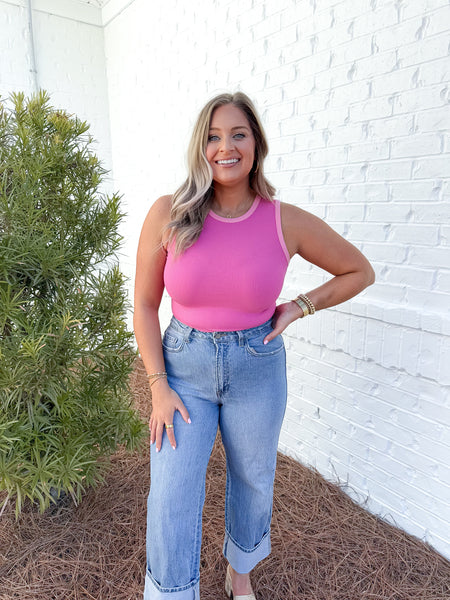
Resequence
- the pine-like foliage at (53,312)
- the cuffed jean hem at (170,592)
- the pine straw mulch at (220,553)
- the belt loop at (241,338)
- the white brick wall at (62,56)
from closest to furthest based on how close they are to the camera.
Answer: the cuffed jean hem at (170,592) → the belt loop at (241,338) → the pine-like foliage at (53,312) → the pine straw mulch at (220,553) → the white brick wall at (62,56)

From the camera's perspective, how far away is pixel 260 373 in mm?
1434

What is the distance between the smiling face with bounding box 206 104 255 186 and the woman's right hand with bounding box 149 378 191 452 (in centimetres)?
70

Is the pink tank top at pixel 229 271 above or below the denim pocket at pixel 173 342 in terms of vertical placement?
above

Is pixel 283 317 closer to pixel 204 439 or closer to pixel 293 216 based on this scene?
pixel 293 216

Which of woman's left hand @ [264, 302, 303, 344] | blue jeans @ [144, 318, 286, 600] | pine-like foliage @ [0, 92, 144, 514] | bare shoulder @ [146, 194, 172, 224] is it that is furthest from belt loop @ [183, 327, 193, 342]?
pine-like foliage @ [0, 92, 144, 514]

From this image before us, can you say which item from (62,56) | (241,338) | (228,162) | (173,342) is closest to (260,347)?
(241,338)

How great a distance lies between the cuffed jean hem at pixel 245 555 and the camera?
5.35 ft

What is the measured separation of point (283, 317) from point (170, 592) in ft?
3.02

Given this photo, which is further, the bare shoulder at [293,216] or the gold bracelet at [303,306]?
the gold bracelet at [303,306]

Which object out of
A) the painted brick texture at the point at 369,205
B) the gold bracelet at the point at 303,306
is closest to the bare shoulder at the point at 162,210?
the gold bracelet at the point at 303,306

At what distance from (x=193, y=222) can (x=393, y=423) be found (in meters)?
1.46

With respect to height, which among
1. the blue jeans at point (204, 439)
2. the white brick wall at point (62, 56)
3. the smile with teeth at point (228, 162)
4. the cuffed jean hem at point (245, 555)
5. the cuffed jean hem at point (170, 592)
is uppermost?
the white brick wall at point (62, 56)

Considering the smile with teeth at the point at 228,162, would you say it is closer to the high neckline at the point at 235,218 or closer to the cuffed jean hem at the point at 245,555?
the high neckline at the point at 235,218

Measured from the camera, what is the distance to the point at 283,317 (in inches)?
60.8
